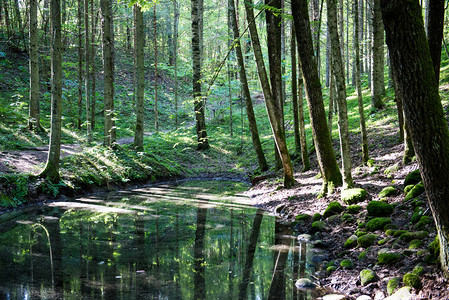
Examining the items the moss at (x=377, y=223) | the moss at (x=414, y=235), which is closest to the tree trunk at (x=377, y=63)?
the moss at (x=377, y=223)

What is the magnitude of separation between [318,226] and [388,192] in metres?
1.60

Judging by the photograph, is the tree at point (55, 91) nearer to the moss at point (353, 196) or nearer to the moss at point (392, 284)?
the moss at point (353, 196)

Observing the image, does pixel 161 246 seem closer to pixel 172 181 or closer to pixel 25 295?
pixel 25 295

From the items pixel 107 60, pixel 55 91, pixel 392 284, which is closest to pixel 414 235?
pixel 392 284

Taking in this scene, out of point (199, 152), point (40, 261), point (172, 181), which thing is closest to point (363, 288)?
point (40, 261)

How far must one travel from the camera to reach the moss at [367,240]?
5.36 meters

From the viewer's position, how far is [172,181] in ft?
51.7

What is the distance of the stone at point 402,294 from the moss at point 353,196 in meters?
3.40

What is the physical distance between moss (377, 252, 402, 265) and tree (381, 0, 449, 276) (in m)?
1.24

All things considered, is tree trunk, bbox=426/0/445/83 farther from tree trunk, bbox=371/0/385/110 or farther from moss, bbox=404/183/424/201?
tree trunk, bbox=371/0/385/110

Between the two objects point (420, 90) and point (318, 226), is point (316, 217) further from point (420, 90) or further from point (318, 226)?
point (420, 90)

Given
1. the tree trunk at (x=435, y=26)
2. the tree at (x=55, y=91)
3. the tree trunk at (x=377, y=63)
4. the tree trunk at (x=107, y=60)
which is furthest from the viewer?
the tree trunk at (x=377, y=63)

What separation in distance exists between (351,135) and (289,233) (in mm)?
8780

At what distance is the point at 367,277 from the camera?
439 centimetres
